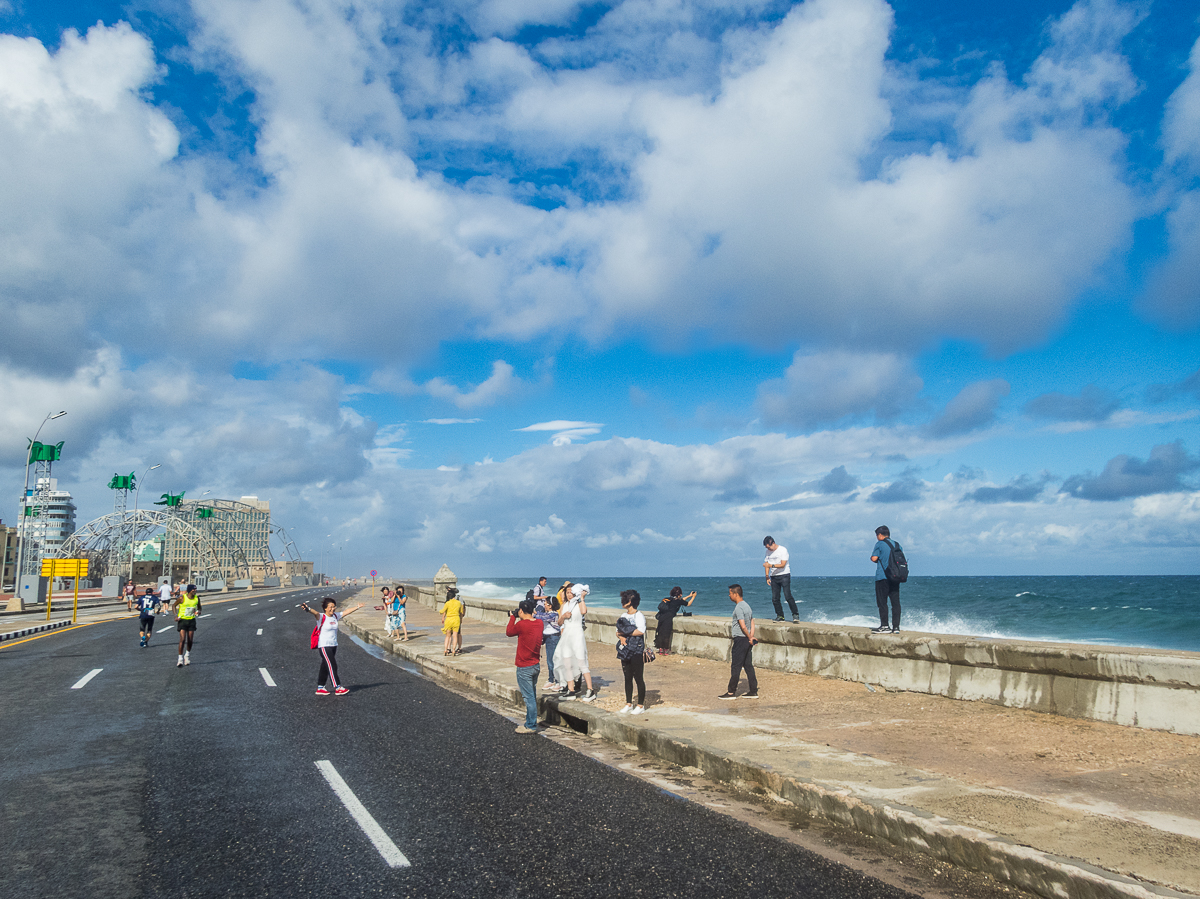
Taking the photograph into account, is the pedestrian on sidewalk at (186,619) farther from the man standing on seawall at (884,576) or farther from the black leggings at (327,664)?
the man standing on seawall at (884,576)

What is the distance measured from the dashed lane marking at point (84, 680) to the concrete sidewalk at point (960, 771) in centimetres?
883

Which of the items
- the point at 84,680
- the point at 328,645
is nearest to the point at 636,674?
the point at 328,645

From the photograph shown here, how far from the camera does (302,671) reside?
52.1ft

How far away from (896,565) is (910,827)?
6.26m

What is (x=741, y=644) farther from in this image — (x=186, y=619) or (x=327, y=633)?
(x=186, y=619)

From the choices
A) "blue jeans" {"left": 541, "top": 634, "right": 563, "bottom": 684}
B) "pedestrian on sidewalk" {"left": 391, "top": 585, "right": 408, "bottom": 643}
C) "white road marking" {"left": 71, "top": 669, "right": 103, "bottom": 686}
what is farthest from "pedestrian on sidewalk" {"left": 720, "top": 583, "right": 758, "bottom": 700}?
"pedestrian on sidewalk" {"left": 391, "top": 585, "right": 408, "bottom": 643}

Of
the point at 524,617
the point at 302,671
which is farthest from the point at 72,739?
the point at 302,671

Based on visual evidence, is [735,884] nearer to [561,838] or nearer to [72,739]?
[561,838]

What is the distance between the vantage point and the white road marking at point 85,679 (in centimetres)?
1314

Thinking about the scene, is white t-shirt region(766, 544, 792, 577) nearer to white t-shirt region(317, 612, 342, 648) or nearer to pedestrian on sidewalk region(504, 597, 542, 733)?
pedestrian on sidewalk region(504, 597, 542, 733)

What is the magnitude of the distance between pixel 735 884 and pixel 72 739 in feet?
28.0

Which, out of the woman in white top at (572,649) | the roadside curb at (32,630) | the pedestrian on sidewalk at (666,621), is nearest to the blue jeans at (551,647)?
the woman in white top at (572,649)

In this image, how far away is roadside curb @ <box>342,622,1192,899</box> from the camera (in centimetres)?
427

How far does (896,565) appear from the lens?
434 inches
